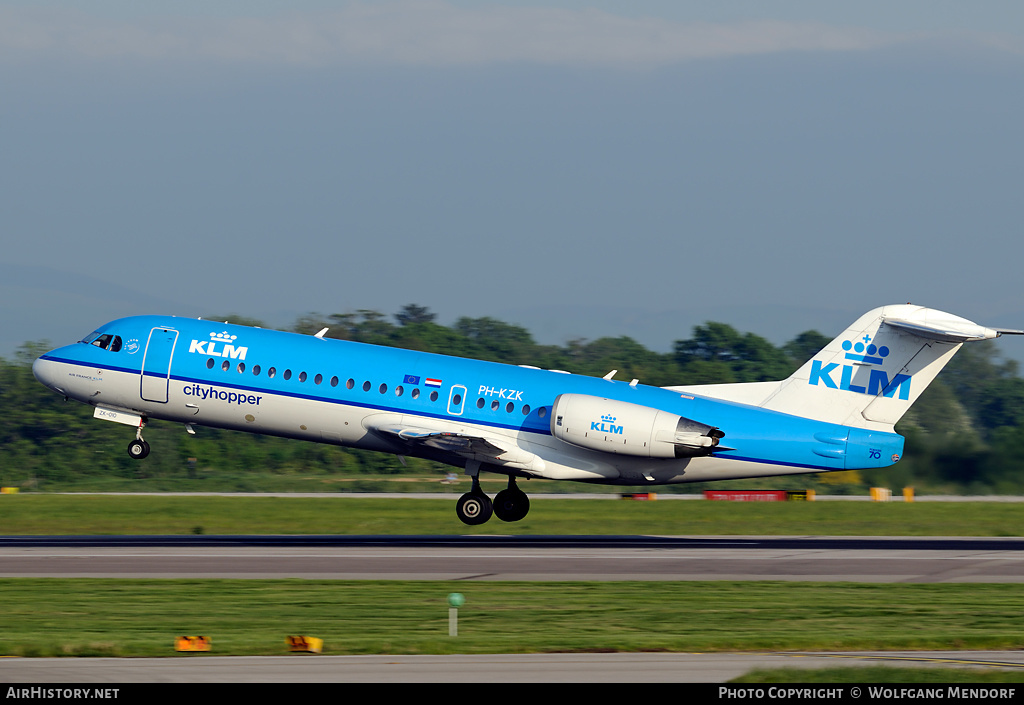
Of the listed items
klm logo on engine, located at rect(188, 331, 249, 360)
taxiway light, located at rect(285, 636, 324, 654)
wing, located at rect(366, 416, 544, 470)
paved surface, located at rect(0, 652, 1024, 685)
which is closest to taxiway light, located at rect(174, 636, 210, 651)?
paved surface, located at rect(0, 652, 1024, 685)

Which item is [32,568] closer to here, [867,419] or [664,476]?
[664,476]

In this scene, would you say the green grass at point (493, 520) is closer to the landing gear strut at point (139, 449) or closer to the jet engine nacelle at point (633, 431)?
the landing gear strut at point (139, 449)

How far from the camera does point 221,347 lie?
31.1m

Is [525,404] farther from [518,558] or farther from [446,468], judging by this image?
[446,468]

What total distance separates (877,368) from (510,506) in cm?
1083

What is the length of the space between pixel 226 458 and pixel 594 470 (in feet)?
104

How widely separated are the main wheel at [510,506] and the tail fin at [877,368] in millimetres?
7605

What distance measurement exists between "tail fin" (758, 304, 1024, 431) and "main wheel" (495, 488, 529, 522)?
25.0ft

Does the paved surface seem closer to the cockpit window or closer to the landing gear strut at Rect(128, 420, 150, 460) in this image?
the landing gear strut at Rect(128, 420, 150, 460)

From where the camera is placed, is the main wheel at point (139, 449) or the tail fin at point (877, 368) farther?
the main wheel at point (139, 449)

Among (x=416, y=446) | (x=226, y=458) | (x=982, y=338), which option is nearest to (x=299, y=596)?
(x=416, y=446)

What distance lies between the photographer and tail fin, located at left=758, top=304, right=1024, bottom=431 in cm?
2912

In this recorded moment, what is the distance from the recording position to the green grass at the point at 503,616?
15.5 m

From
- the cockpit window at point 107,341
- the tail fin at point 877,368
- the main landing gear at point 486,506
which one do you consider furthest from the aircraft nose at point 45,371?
the tail fin at point 877,368
